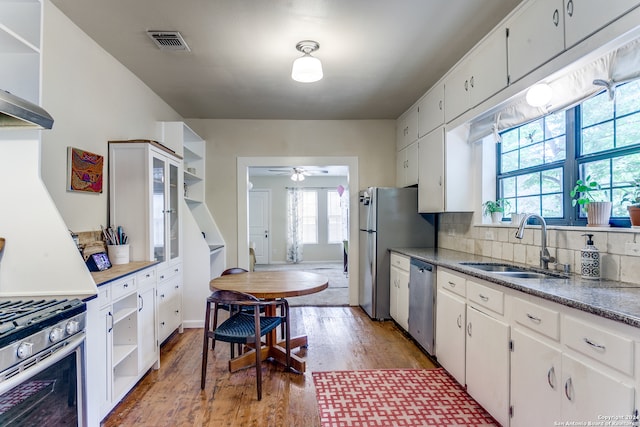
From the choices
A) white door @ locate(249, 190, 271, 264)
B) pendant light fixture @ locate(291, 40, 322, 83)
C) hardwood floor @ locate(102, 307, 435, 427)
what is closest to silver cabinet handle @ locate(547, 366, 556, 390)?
hardwood floor @ locate(102, 307, 435, 427)

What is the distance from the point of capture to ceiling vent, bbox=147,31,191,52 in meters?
2.46

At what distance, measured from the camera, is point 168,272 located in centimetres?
324

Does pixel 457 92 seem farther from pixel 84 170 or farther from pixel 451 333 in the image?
pixel 84 170

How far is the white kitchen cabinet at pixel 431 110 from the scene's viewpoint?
3354 mm

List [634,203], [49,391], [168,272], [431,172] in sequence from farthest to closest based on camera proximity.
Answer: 1. [431,172]
2. [168,272]
3. [634,203]
4. [49,391]

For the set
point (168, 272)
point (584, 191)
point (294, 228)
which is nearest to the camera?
point (584, 191)

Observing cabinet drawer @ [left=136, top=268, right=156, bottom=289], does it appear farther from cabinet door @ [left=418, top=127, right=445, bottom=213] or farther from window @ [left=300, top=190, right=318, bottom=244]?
window @ [left=300, top=190, right=318, bottom=244]

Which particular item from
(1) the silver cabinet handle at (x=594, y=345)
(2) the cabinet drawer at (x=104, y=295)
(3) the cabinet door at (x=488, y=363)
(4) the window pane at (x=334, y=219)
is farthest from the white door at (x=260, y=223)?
(1) the silver cabinet handle at (x=594, y=345)

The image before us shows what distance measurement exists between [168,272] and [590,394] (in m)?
3.12

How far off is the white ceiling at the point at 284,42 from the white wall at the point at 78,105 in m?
0.12

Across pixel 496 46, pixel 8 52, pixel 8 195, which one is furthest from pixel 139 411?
pixel 496 46

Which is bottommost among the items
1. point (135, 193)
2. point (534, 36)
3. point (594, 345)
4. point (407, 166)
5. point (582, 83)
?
point (594, 345)

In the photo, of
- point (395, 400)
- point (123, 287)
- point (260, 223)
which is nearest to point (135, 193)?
point (123, 287)

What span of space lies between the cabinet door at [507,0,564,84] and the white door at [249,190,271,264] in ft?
24.3
